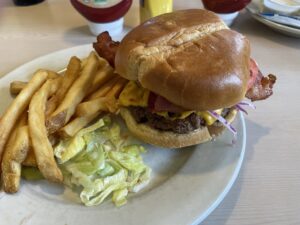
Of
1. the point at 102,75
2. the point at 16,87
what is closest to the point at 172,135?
the point at 102,75

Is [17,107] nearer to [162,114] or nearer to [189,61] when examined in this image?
[162,114]

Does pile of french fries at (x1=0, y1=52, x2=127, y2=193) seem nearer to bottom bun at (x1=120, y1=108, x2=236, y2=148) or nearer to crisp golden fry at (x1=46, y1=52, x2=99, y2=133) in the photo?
crisp golden fry at (x1=46, y1=52, x2=99, y2=133)

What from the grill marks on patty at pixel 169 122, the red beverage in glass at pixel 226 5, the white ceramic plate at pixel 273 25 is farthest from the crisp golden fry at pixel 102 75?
the white ceramic plate at pixel 273 25

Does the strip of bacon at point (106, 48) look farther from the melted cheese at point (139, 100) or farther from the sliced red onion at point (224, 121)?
the sliced red onion at point (224, 121)

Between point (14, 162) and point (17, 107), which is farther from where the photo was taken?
point (17, 107)

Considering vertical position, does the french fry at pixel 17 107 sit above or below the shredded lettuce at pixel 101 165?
above

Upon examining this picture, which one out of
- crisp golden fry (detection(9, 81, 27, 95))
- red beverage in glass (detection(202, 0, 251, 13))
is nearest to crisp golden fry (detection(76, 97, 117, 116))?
crisp golden fry (detection(9, 81, 27, 95))

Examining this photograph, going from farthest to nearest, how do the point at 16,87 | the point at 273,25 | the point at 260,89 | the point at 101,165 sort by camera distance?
the point at 273,25
the point at 16,87
the point at 260,89
the point at 101,165
